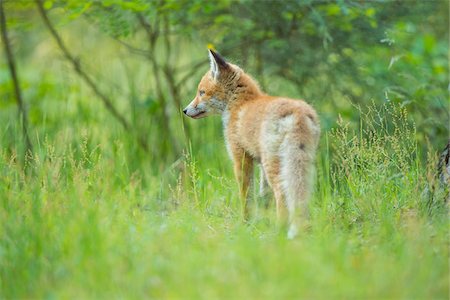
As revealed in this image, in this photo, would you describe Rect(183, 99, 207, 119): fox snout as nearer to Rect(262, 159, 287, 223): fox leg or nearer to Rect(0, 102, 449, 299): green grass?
Rect(0, 102, 449, 299): green grass

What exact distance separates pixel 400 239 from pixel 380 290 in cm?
97

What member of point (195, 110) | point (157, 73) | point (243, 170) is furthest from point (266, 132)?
point (157, 73)

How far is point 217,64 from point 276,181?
158 centimetres

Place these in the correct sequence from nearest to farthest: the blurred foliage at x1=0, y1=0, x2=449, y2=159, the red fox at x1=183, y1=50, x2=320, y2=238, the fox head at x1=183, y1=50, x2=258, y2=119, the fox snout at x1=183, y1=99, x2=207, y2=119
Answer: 1. the red fox at x1=183, y1=50, x2=320, y2=238
2. the fox head at x1=183, y1=50, x2=258, y2=119
3. the fox snout at x1=183, y1=99, x2=207, y2=119
4. the blurred foliage at x1=0, y1=0, x2=449, y2=159

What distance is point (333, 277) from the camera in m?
3.88

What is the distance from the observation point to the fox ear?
6.78 metres

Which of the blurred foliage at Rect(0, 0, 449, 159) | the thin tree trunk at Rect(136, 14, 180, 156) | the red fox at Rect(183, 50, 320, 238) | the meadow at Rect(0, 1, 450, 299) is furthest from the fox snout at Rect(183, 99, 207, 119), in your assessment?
the thin tree trunk at Rect(136, 14, 180, 156)

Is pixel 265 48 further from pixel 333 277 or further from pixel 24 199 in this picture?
pixel 333 277

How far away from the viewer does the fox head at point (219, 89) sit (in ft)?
22.7

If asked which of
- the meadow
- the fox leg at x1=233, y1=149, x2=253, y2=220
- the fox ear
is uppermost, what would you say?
the fox ear

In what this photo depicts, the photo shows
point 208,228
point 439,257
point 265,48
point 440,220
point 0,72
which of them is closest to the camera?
point 439,257

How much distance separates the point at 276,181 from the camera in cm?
575

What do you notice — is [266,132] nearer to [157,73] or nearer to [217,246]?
[217,246]

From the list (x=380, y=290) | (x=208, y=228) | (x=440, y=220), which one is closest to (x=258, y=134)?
(x=208, y=228)
